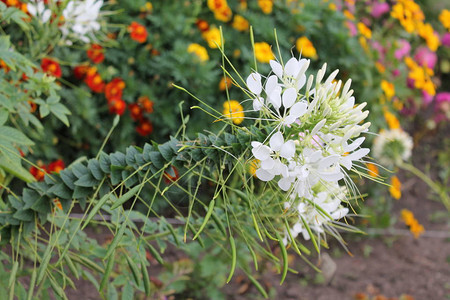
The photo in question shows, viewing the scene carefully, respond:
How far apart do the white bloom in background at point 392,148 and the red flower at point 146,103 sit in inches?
50.4

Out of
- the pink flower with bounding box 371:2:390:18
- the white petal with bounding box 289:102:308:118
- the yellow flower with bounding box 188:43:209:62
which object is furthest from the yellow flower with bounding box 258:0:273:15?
the white petal with bounding box 289:102:308:118

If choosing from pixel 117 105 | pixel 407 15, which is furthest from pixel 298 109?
pixel 407 15

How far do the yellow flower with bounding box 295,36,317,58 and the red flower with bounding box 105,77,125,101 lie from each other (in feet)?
2.75

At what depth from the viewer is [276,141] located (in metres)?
0.81

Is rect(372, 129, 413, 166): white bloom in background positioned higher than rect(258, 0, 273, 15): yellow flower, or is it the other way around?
rect(258, 0, 273, 15): yellow flower

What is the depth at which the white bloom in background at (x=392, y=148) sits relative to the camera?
2.74 meters

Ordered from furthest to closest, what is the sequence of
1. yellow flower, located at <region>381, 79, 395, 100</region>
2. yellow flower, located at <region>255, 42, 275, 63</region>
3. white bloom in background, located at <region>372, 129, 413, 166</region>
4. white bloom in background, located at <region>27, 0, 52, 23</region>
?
white bloom in background, located at <region>372, 129, 413, 166</region> < yellow flower, located at <region>381, 79, 395, 100</region> < yellow flower, located at <region>255, 42, 275, 63</region> < white bloom in background, located at <region>27, 0, 52, 23</region>

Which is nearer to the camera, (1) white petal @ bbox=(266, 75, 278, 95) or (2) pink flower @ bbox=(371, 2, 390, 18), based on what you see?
(1) white petal @ bbox=(266, 75, 278, 95)

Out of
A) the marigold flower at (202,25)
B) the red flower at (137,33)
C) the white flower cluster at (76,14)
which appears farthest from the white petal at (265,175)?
the marigold flower at (202,25)

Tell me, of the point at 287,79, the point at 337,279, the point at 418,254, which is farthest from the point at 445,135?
the point at 287,79

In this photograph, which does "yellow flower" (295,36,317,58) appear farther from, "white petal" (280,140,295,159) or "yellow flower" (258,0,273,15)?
"white petal" (280,140,295,159)

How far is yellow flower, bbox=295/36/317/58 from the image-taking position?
231cm

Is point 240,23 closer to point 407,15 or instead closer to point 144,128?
point 144,128

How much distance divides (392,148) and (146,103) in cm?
137
